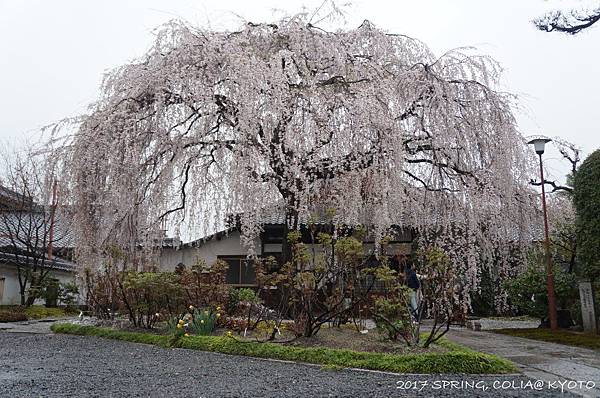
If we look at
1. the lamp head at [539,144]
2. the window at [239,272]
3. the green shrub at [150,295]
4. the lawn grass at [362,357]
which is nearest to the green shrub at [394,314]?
the lawn grass at [362,357]

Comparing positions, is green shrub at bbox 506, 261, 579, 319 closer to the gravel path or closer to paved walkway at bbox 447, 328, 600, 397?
paved walkway at bbox 447, 328, 600, 397

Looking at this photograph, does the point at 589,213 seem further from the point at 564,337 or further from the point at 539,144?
the point at 564,337

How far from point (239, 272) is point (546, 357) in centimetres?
921

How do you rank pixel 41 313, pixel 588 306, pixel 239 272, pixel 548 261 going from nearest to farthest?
pixel 588 306
pixel 548 261
pixel 239 272
pixel 41 313

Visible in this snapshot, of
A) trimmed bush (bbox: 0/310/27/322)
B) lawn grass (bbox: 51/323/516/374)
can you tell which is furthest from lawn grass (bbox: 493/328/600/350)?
trimmed bush (bbox: 0/310/27/322)

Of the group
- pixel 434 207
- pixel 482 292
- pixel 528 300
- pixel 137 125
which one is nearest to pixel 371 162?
pixel 434 207

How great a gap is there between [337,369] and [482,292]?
369 inches

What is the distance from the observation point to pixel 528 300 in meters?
10.7

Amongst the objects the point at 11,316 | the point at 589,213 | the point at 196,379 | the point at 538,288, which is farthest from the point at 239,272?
the point at 196,379

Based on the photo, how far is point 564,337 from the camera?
323 inches

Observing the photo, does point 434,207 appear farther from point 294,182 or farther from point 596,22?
point 596,22

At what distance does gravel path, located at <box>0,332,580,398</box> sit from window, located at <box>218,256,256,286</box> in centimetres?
733

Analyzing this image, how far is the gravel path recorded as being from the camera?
3910mm

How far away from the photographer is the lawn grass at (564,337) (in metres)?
7.36
